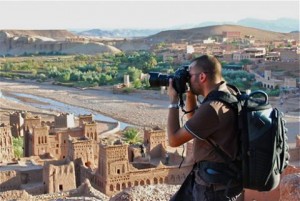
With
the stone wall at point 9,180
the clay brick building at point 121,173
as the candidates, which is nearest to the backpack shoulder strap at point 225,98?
the clay brick building at point 121,173

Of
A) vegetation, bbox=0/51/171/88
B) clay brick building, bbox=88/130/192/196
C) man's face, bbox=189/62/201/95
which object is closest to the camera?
man's face, bbox=189/62/201/95

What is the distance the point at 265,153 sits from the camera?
11.6ft

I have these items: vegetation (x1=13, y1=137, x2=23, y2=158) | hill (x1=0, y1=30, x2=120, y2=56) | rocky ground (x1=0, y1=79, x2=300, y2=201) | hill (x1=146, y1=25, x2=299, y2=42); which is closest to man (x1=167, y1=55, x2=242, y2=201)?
vegetation (x1=13, y1=137, x2=23, y2=158)

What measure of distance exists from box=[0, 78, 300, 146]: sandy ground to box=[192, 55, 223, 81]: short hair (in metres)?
23.5

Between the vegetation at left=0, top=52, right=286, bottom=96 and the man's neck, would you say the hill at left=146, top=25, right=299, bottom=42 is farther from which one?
the man's neck

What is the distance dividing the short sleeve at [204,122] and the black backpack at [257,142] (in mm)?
97

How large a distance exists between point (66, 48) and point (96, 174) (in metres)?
91.7

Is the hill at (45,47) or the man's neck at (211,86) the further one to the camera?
the hill at (45,47)

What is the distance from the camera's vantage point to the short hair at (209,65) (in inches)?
146

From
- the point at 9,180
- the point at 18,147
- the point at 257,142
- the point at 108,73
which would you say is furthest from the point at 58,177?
the point at 108,73

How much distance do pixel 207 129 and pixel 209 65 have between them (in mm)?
425

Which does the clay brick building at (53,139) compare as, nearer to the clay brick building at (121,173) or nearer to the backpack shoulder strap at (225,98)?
the clay brick building at (121,173)

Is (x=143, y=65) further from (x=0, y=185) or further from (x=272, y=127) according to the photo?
(x=272, y=127)

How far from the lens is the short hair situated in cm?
372
